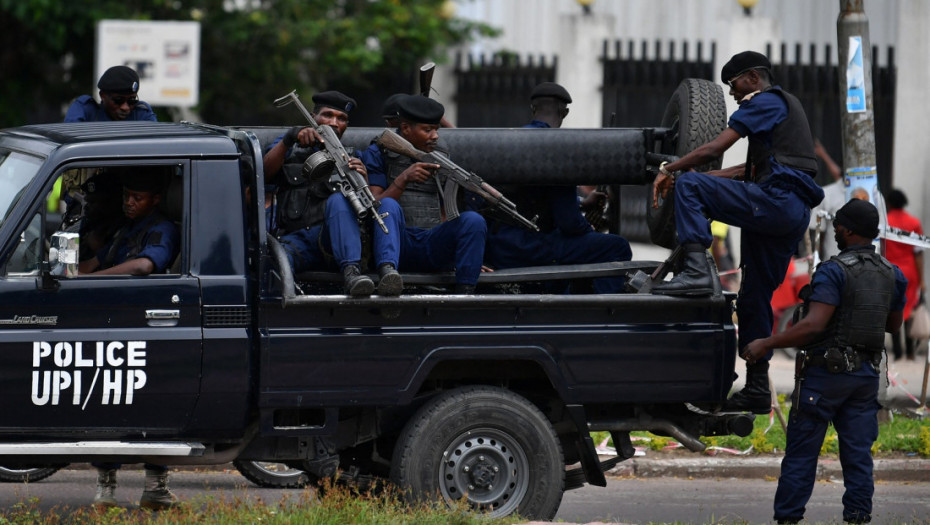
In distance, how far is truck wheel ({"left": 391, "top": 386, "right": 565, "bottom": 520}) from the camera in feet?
20.6

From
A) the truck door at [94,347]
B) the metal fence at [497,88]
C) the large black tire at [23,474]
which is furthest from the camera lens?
the metal fence at [497,88]

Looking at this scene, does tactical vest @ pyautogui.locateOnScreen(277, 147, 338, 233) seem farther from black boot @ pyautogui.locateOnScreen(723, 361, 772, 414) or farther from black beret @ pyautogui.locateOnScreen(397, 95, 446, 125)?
black boot @ pyautogui.locateOnScreen(723, 361, 772, 414)

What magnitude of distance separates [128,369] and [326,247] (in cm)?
120

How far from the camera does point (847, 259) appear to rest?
267 inches

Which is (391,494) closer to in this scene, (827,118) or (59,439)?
(59,439)

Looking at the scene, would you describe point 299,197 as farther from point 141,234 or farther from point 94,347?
point 94,347

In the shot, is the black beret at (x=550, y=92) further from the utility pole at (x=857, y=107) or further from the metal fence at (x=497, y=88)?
the metal fence at (x=497, y=88)

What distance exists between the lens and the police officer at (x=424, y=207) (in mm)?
6496

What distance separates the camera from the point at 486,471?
20.9 ft

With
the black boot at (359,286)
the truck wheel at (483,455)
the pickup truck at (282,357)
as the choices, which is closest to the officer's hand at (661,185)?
the pickup truck at (282,357)

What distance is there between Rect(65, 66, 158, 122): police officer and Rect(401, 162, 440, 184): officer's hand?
5.32 feet

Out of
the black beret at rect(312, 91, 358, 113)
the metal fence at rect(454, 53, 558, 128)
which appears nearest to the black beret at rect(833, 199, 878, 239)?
the black beret at rect(312, 91, 358, 113)

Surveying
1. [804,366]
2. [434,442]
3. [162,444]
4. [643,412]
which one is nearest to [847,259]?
[804,366]

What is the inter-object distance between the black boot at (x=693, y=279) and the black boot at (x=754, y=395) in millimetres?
687
